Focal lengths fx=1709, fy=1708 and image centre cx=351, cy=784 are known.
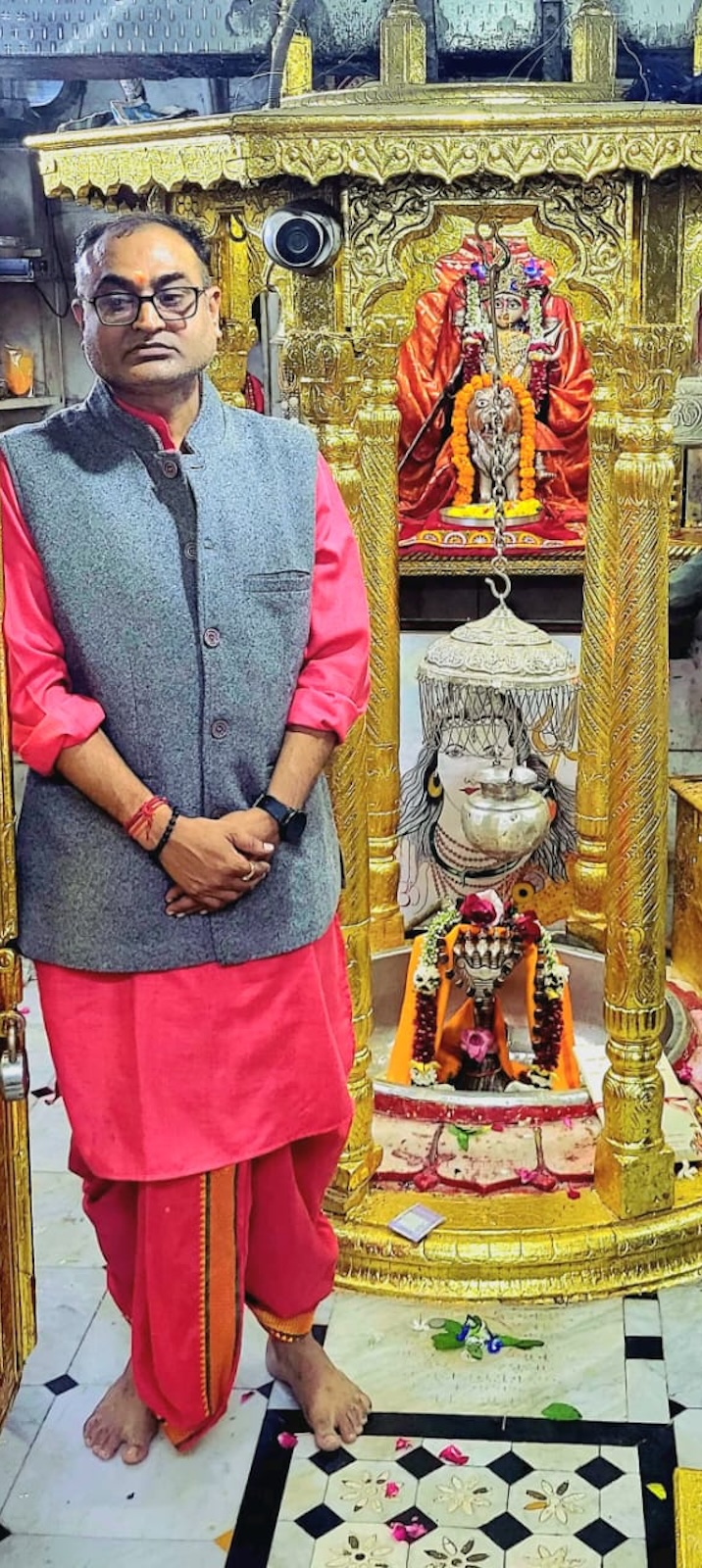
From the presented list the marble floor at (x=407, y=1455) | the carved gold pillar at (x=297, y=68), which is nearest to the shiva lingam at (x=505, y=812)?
the marble floor at (x=407, y=1455)

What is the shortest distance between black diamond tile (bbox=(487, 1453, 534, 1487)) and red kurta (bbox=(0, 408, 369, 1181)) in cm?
61

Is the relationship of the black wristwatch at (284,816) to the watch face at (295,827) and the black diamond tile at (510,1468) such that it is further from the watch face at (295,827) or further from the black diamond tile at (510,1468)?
the black diamond tile at (510,1468)

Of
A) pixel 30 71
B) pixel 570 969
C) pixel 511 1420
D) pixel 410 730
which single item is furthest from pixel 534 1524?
pixel 30 71

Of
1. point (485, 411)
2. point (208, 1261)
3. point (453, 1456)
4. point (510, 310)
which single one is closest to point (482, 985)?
point (453, 1456)

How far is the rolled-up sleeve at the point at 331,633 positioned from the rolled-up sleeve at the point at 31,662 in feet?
1.09

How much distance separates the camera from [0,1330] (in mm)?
2396

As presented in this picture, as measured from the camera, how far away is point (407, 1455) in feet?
8.78

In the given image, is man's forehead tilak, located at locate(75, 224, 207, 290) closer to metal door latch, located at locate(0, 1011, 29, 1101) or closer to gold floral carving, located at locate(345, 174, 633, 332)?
gold floral carving, located at locate(345, 174, 633, 332)

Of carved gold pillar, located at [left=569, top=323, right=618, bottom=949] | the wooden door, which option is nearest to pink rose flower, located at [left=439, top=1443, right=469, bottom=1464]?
the wooden door

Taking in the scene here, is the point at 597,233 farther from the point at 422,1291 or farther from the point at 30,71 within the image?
the point at 30,71

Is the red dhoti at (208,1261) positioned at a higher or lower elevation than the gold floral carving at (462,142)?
lower

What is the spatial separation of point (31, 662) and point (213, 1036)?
0.59 meters

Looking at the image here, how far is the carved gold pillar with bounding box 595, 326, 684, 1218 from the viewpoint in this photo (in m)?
2.93

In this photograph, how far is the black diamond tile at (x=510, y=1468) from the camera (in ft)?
8.61
